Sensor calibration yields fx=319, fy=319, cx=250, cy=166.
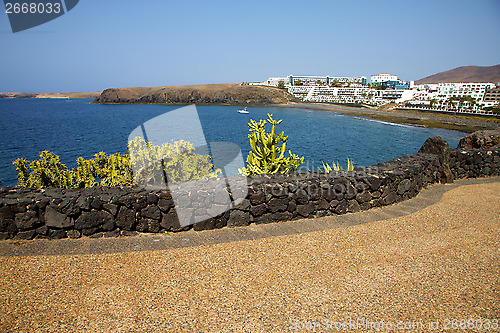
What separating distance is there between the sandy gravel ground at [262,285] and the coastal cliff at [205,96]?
14652cm

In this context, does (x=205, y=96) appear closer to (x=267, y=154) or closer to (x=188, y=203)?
(x=267, y=154)

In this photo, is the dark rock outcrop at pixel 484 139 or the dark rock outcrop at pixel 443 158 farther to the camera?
the dark rock outcrop at pixel 484 139

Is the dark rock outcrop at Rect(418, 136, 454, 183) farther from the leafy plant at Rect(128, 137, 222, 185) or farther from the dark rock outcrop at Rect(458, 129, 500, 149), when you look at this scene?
the leafy plant at Rect(128, 137, 222, 185)

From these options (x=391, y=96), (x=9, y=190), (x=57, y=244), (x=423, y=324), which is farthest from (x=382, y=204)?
(x=391, y=96)

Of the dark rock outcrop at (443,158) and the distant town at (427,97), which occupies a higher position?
the dark rock outcrop at (443,158)

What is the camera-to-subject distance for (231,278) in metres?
4.54

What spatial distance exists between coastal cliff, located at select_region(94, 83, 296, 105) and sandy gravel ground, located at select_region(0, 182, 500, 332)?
14652cm

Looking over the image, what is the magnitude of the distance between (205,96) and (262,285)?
556ft

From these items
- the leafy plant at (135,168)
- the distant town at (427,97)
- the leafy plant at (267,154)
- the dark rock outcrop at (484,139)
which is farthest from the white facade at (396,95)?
the leafy plant at (135,168)

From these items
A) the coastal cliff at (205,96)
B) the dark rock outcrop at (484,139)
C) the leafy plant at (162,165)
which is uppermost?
the leafy plant at (162,165)

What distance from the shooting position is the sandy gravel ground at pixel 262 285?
146 inches

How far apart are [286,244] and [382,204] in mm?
3290

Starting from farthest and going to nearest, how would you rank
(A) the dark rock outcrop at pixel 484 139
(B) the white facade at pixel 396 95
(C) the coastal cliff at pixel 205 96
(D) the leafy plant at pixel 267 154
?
(C) the coastal cliff at pixel 205 96
(B) the white facade at pixel 396 95
(A) the dark rock outcrop at pixel 484 139
(D) the leafy plant at pixel 267 154

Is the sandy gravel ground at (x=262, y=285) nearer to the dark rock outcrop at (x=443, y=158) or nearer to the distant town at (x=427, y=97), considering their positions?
the dark rock outcrop at (x=443, y=158)
